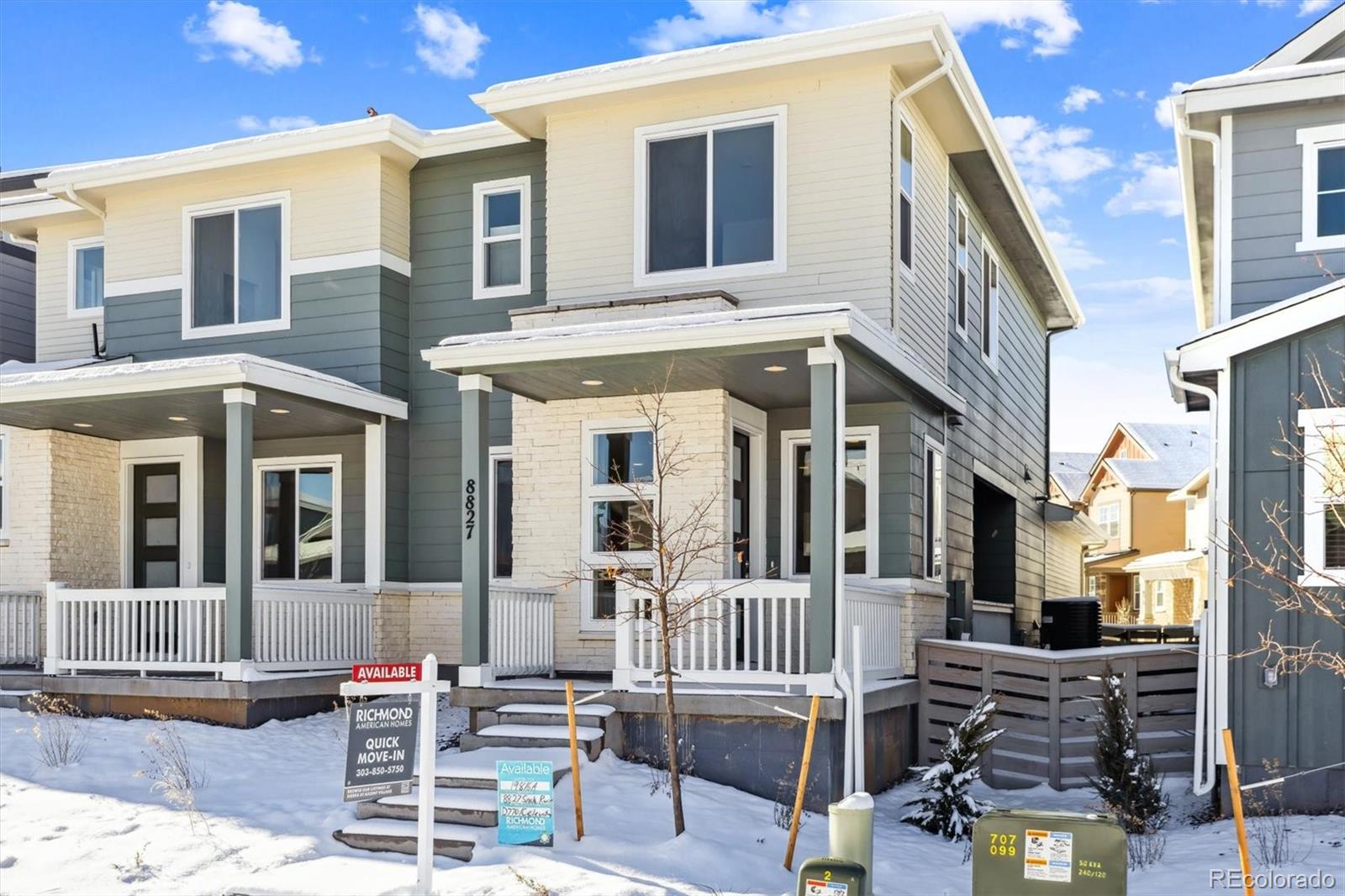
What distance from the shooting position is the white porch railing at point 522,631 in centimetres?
1215

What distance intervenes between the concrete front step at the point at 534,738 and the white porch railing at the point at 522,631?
124cm

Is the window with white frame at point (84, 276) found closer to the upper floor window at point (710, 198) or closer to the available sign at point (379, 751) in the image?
the upper floor window at point (710, 198)

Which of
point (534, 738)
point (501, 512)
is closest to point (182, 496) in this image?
point (501, 512)

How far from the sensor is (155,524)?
15828 millimetres

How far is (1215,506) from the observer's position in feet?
34.7

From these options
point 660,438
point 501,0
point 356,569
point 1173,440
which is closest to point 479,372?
point 660,438

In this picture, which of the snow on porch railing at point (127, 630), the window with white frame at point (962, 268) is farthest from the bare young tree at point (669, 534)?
the window with white frame at point (962, 268)

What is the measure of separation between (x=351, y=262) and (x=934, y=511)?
22.6 ft

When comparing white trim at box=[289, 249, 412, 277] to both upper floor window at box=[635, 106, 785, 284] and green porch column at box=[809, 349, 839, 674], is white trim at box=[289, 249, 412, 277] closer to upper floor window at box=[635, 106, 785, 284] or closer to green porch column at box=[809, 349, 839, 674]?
upper floor window at box=[635, 106, 785, 284]

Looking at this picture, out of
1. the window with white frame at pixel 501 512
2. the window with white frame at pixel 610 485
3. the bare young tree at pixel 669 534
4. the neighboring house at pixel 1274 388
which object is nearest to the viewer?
the neighboring house at pixel 1274 388

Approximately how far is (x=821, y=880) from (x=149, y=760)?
689 centimetres

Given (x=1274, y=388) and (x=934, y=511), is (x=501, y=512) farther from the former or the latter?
(x=1274, y=388)

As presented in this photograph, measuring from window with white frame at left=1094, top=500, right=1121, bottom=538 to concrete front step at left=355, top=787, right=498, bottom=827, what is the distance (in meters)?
39.7

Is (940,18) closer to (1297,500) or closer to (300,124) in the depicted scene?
(1297,500)
